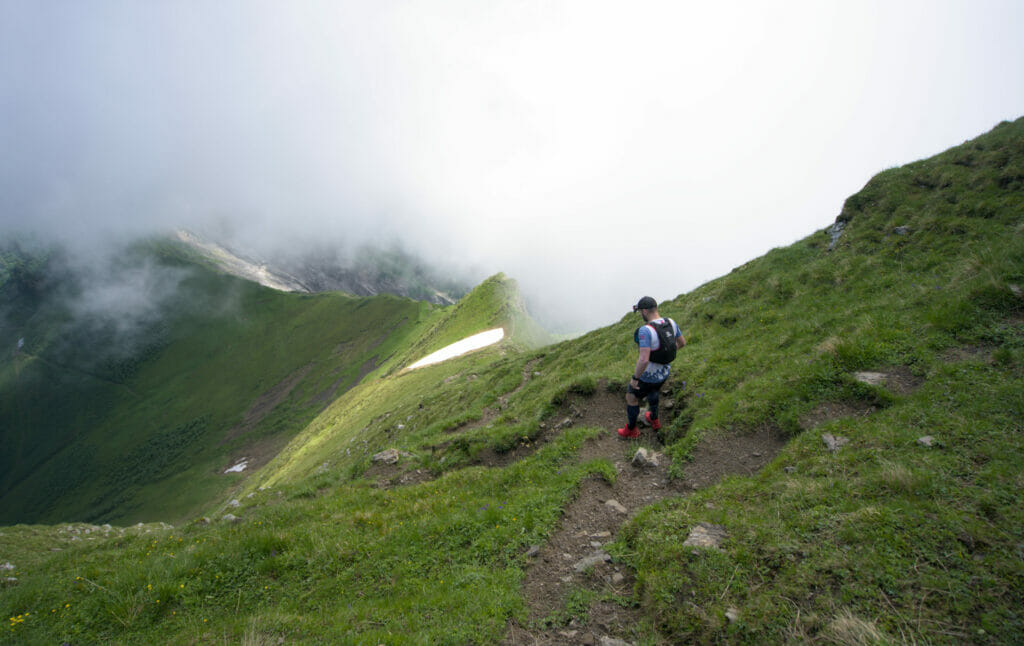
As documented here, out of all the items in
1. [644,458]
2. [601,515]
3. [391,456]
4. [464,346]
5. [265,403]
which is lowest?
[601,515]

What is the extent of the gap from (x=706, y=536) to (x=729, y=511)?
86 centimetres

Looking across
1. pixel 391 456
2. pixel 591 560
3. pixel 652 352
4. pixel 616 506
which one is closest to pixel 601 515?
pixel 616 506

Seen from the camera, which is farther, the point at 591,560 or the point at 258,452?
the point at 258,452

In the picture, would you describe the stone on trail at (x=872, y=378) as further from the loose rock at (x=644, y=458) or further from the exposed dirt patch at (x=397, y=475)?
the exposed dirt patch at (x=397, y=475)

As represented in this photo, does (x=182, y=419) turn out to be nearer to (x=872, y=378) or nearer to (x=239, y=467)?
(x=239, y=467)

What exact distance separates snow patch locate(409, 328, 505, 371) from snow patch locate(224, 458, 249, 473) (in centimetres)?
7730

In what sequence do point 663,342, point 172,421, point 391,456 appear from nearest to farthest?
point 663,342 < point 391,456 < point 172,421

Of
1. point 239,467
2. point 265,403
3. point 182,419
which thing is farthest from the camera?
point 182,419

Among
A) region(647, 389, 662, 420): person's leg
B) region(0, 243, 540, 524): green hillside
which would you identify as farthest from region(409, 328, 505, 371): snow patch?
region(647, 389, 662, 420): person's leg

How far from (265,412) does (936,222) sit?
18340cm

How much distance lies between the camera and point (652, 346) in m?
10.5

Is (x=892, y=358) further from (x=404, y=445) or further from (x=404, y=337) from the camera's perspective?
(x=404, y=337)

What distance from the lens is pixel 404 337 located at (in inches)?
5812

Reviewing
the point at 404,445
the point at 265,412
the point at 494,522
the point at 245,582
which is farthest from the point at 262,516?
the point at 265,412
